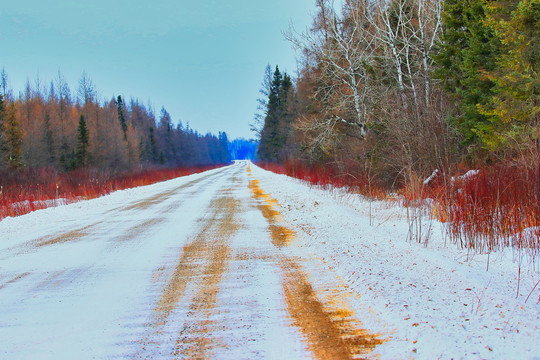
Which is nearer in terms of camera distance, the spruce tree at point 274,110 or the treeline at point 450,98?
the treeline at point 450,98

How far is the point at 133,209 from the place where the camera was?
974cm

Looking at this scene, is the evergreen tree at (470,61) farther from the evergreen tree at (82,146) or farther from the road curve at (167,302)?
the evergreen tree at (82,146)

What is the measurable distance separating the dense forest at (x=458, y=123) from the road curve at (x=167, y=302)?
8.74ft

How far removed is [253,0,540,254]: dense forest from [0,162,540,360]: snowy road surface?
0.84 metres

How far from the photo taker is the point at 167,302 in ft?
9.99

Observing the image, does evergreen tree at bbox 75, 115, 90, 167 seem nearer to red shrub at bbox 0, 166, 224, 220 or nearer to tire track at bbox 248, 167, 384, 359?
red shrub at bbox 0, 166, 224, 220

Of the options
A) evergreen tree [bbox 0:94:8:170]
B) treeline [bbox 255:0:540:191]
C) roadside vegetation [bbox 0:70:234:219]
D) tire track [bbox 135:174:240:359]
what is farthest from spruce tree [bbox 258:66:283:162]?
tire track [bbox 135:174:240:359]


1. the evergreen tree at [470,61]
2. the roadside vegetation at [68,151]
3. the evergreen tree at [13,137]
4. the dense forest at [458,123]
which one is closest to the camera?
the dense forest at [458,123]

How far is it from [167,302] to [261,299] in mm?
832

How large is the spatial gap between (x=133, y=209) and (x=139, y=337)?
7.91 metres

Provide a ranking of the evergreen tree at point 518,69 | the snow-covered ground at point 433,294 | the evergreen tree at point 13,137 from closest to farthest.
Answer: the snow-covered ground at point 433,294 → the evergreen tree at point 518,69 → the evergreen tree at point 13,137

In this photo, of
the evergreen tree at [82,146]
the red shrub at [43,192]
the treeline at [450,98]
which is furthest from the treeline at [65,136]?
the treeline at [450,98]

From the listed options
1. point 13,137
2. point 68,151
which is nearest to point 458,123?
point 13,137

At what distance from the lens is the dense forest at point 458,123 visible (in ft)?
16.1
